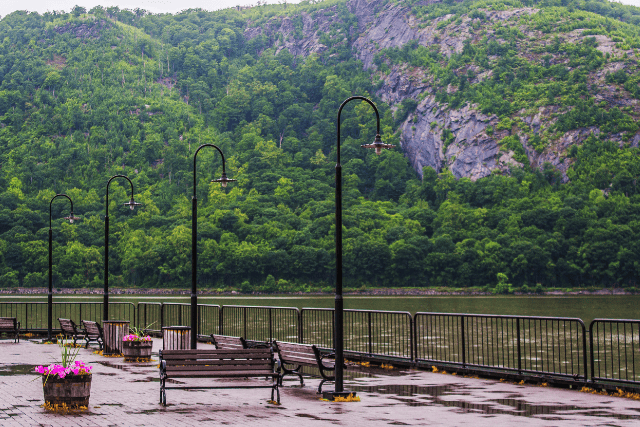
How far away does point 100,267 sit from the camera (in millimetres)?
148250

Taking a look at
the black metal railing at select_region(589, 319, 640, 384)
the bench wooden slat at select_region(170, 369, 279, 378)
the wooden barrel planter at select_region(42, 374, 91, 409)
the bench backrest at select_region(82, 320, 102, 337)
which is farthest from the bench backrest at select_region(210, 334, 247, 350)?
the black metal railing at select_region(589, 319, 640, 384)

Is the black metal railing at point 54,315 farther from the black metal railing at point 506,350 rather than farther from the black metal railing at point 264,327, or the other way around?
the black metal railing at point 506,350

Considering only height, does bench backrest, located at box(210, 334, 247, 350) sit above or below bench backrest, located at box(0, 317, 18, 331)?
above

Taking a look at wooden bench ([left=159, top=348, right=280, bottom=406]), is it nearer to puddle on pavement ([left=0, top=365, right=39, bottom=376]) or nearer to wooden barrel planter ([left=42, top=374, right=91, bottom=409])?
wooden barrel planter ([left=42, top=374, right=91, bottom=409])

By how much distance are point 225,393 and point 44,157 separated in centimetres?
19842

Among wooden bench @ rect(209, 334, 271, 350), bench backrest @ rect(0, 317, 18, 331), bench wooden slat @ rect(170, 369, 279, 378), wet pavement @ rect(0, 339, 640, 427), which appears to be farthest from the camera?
bench backrest @ rect(0, 317, 18, 331)

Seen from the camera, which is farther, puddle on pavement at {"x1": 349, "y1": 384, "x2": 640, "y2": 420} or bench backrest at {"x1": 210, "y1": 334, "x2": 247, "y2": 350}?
bench backrest at {"x1": 210, "y1": 334, "x2": 247, "y2": 350}

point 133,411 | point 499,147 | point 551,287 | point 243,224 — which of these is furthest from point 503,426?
point 499,147

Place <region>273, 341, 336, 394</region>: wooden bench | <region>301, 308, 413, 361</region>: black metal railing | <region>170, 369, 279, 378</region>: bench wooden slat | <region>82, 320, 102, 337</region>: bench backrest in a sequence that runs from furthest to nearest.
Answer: <region>82, 320, 102, 337</region>: bench backrest, <region>301, 308, 413, 361</region>: black metal railing, <region>273, 341, 336, 394</region>: wooden bench, <region>170, 369, 279, 378</region>: bench wooden slat

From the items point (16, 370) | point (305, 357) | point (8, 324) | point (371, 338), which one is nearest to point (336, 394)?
point (305, 357)

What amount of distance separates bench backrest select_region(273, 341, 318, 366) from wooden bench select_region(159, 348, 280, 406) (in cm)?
104

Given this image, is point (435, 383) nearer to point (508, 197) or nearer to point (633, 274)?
point (633, 274)

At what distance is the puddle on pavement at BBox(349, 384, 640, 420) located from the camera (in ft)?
38.9

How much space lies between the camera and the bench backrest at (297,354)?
14.6m
